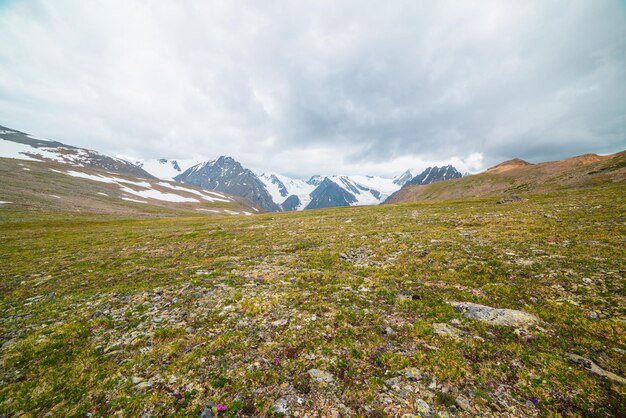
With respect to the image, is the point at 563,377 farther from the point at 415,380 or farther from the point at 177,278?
the point at 177,278

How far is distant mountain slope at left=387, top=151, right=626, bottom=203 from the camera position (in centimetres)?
8879

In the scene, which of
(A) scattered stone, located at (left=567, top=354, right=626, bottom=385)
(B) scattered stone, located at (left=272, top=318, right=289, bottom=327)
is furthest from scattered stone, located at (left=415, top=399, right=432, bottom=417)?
(B) scattered stone, located at (left=272, top=318, right=289, bottom=327)

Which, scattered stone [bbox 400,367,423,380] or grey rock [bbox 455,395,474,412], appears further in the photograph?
scattered stone [bbox 400,367,423,380]

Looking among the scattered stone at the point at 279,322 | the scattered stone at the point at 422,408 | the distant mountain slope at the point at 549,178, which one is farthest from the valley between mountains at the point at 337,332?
the distant mountain slope at the point at 549,178

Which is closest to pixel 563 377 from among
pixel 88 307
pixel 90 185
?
pixel 88 307

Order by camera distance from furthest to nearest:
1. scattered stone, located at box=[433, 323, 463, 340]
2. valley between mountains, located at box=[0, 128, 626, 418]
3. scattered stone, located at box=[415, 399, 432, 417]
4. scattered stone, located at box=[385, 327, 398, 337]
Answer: scattered stone, located at box=[385, 327, 398, 337] → scattered stone, located at box=[433, 323, 463, 340] → valley between mountains, located at box=[0, 128, 626, 418] → scattered stone, located at box=[415, 399, 432, 417]

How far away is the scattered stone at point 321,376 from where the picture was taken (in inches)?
308

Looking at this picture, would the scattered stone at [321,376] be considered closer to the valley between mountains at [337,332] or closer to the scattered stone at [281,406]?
the valley between mountains at [337,332]

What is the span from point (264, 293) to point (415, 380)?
8663mm

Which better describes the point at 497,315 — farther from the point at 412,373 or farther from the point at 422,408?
the point at 422,408

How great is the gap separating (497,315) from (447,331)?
261cm

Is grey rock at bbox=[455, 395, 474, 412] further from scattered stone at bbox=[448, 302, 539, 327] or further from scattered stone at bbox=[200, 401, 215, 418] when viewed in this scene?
scattered stone at bbox=[200, 401, 215, 418]

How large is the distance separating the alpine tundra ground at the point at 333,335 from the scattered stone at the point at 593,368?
6cm

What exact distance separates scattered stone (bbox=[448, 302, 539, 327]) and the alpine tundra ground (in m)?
0.17
